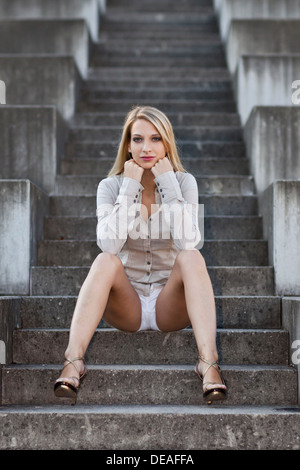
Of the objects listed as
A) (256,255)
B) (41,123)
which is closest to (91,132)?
(41,123)

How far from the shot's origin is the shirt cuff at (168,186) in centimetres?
323

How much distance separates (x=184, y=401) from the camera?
2.91 meters

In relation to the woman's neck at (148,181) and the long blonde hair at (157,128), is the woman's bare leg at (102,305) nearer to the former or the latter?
the woman's neck at (148,181)

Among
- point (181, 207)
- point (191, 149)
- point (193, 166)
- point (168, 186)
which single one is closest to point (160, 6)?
point (191, 149)

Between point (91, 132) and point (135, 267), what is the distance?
239cm

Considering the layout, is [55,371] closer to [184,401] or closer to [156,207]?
[184,401]

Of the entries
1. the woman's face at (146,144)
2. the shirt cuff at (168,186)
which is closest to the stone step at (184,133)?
the woman's face at (146,144)

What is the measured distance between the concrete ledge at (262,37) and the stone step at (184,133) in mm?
1314

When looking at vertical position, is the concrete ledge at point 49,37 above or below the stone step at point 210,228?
above

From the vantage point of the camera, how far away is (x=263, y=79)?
18.3ft

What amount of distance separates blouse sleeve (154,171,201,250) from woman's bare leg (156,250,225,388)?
10cm

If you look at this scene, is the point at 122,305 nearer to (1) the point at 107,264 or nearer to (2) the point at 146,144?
(1) the point at 107,264

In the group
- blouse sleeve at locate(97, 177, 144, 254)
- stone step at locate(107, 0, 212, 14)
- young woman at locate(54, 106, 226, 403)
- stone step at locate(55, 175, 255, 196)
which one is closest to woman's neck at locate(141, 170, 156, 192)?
young woman at locate(54, 106, 226, 403)

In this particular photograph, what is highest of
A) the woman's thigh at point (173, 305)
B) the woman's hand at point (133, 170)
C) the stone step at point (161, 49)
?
the stone step at point (161, 49)
